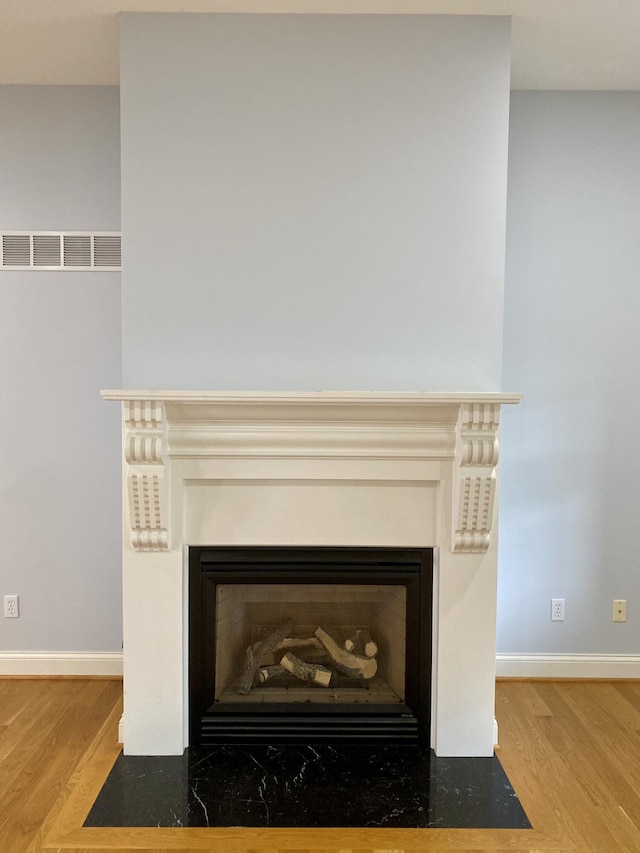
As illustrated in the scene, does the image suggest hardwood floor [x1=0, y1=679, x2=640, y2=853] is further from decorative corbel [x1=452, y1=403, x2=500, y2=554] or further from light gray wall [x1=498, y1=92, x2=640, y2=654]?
decorative corbel [x1=452, y1=403, x2=500, y2=554]

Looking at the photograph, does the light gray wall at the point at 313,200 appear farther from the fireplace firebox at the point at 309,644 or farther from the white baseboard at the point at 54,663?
the white baseboard at the point at 54,663

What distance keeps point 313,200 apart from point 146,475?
1172 mm

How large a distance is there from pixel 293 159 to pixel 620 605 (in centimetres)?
248

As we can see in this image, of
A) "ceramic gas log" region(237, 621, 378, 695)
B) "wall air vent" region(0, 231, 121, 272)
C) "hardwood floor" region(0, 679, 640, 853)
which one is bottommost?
"hardwood floor" region(0, 679, 640, 853)

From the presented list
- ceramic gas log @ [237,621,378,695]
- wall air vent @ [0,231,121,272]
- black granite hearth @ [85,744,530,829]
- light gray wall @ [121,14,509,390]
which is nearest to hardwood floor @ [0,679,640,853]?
black granite hearth @ [85,744,530,829]

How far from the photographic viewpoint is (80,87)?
3.04 metres

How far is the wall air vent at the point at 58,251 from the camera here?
3.08m

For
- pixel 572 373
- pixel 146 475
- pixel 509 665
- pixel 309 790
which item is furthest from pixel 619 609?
pixel 146 475

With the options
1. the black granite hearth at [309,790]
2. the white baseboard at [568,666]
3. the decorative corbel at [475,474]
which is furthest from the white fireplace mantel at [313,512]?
the white baseboard at [568,666]

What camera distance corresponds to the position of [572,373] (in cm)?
314

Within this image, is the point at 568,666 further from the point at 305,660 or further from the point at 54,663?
the point at 54,663

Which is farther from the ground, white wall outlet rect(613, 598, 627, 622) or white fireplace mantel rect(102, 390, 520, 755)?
white fireplace mantel rect(102, 390, 520, 755)

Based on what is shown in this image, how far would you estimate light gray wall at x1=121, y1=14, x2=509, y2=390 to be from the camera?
8.05 ft

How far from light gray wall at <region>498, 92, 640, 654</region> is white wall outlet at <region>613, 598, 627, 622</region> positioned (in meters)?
0.02
